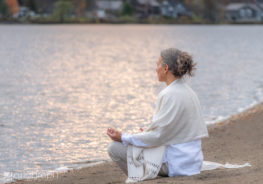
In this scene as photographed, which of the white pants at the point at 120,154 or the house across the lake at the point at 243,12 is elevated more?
the white pants at the point at 120,154

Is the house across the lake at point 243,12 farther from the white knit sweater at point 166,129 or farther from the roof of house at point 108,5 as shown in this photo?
the white knit sweater at point 166,129

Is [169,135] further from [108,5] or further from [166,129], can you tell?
[108,5]

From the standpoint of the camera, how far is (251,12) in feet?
484

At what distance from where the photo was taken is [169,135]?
5.21 metres

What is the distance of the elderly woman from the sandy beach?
0.16 m

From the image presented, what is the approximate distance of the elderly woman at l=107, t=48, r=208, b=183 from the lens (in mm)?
5113

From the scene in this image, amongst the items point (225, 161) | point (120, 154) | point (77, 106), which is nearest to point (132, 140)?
point (120, 154)

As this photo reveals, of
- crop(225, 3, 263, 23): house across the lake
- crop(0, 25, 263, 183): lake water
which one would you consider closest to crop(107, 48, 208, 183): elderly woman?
crop(0, 25, 263, 183): lake water

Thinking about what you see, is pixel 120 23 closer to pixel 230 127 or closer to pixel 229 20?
pixel 229 20

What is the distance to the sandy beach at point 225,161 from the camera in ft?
17.6

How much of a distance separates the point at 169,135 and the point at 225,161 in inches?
92.6

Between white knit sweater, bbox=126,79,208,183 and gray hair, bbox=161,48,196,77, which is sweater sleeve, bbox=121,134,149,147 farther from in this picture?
gray hair, bbox=161,48,196,77

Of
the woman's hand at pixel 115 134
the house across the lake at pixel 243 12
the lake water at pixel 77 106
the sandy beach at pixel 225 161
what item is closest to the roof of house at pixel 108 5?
the house across the lake at pixel 243 12

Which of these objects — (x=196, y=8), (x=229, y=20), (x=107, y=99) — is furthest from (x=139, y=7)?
(x=107, y=99)
